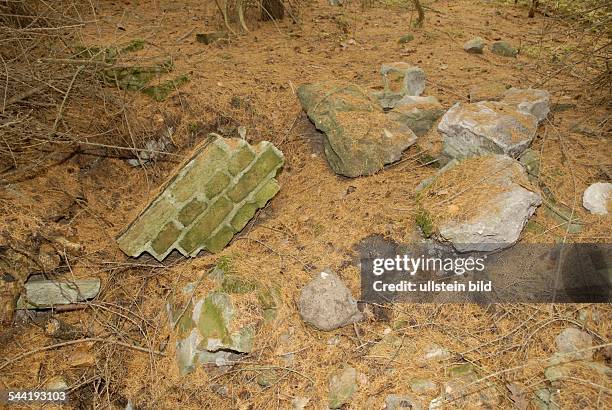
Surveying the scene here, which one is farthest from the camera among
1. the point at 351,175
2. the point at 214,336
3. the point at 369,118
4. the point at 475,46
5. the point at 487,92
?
the point at 475,46

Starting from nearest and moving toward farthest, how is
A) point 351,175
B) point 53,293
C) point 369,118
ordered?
point 53,293
point 351,175
point 369,118

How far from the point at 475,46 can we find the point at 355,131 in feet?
8.75

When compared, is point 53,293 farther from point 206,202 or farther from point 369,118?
point 369,118

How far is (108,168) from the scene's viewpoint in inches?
162

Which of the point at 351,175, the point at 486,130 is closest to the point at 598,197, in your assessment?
the point at 486,130

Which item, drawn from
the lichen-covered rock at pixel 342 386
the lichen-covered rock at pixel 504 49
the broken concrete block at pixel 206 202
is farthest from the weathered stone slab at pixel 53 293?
the lichen-covered rock at pixel 504 49

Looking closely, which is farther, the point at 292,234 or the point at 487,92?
the point at 487,92

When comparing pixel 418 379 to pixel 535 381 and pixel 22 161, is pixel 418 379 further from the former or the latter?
pixel 22 161

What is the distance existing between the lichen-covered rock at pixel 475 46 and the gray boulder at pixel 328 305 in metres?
3.95

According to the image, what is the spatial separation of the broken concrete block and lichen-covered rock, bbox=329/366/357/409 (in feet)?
4.75

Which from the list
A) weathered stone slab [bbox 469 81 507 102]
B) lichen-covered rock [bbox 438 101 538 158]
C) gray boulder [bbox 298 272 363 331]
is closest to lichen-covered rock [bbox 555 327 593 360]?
gray boulder [bbox 298 272 363 331]

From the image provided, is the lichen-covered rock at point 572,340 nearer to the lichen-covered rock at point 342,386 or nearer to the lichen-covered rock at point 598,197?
the lichen-covered rock at point 598,197

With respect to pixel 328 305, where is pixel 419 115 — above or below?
above

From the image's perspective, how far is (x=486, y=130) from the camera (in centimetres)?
336
